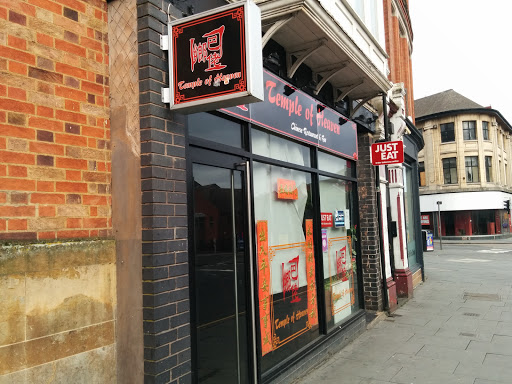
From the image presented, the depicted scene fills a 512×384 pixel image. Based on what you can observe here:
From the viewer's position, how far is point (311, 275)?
6.37 metres

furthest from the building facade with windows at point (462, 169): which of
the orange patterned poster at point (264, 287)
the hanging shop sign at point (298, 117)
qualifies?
the orange patterned poster at point (264, 287)

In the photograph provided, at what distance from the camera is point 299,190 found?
6.27 metres

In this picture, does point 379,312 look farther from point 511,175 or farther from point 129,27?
point 511,175

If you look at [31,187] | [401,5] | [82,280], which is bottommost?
[82,280]

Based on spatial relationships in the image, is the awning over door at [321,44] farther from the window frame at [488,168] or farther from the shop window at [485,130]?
the shop window at [485,130]

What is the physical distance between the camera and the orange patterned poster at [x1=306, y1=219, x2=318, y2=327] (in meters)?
6.25

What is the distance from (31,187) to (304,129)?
4128 millimetres

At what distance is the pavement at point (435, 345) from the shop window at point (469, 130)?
94.2 ft

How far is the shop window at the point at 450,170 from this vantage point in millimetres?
37062

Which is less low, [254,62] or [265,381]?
[254,62]

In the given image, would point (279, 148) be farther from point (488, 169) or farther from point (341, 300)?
point (488, 169)

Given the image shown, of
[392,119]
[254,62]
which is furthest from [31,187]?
[392,119]

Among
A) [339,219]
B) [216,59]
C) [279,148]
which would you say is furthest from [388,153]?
[216,59]

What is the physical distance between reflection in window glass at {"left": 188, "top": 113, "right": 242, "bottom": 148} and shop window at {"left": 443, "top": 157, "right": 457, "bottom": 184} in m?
36.3
